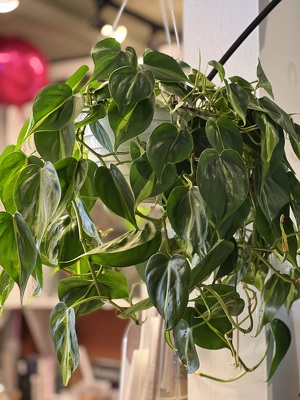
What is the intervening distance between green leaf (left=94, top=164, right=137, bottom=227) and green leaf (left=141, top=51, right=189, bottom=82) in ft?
0.36

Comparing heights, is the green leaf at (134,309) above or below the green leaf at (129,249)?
below

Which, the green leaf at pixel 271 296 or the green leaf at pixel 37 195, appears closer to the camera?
the green leaf at pixel 37 195

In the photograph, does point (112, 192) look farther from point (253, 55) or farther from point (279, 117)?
point (253, 55)

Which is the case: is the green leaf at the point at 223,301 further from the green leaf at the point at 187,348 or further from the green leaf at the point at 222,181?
the green leaf at the point at 222,181

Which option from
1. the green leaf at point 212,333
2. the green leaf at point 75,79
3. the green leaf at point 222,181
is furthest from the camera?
the green leaf at point 212,333

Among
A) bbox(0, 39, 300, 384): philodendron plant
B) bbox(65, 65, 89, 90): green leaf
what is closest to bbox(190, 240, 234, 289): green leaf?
bbox(0, 39, 300, 384): philodendron plant

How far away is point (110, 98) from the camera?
676 millimetres

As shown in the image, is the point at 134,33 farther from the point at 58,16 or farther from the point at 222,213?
the point at 222,213

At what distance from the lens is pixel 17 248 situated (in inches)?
23.9

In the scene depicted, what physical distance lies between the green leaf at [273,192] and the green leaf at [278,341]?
306 millimetres

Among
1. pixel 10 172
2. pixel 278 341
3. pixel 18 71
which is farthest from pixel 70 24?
pixel 10 172

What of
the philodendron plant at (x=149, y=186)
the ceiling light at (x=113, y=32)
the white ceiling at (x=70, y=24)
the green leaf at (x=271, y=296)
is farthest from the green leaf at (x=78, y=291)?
the white ceiling at (x=70, y=24)

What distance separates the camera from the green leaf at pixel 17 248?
23.4 inches

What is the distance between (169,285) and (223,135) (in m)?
0.15
